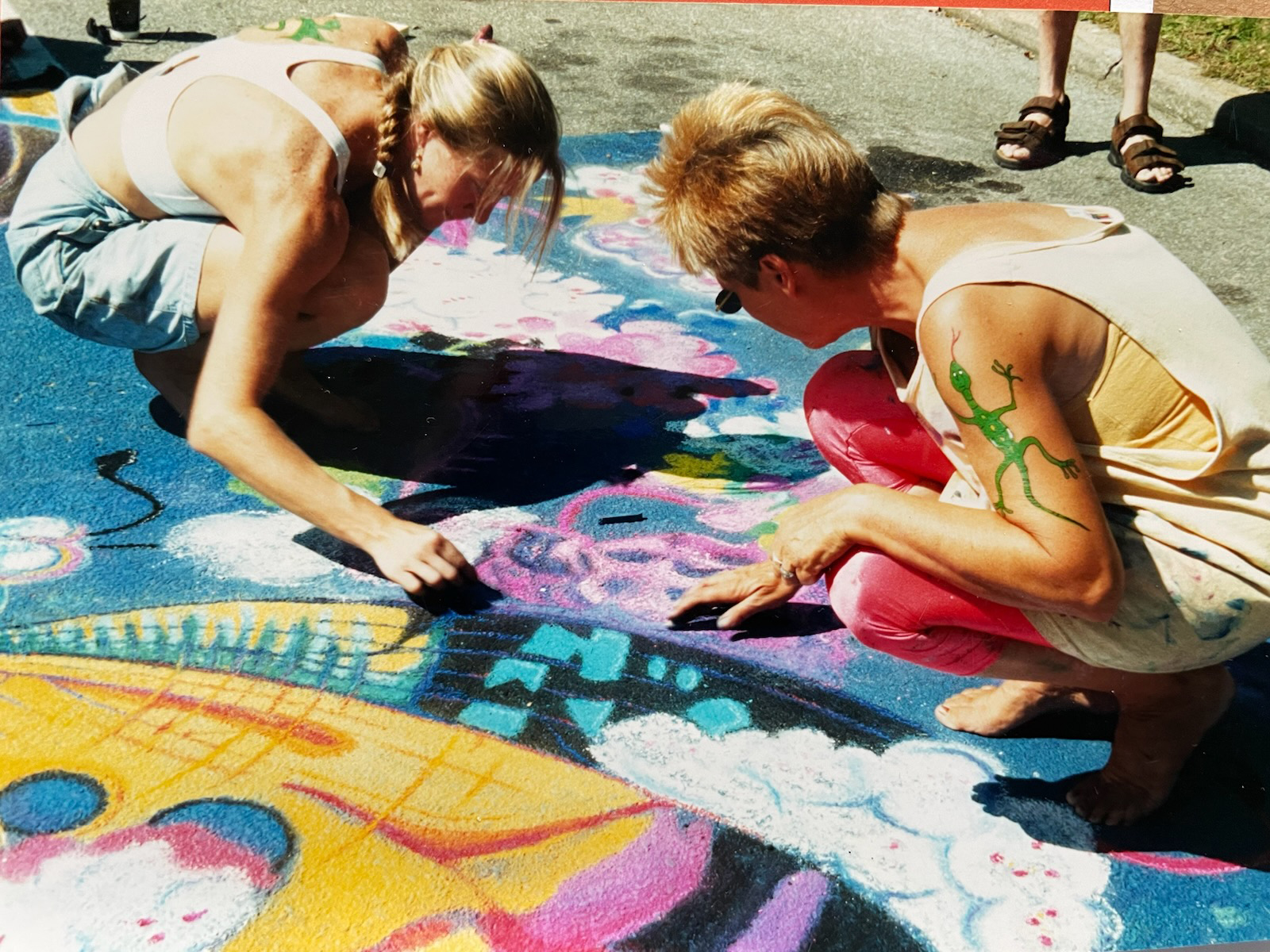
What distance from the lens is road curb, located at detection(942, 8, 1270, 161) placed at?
2.52m

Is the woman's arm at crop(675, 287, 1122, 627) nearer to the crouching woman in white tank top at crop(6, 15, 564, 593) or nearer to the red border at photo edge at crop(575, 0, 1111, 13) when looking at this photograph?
the crouching woman in white tank top at crop(6, 15, 564, 593)

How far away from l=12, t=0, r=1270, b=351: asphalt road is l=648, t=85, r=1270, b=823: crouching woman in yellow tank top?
35.7 inches

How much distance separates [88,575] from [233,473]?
0.27 metres

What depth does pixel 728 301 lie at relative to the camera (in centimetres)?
189

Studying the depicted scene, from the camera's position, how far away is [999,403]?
1.52 m

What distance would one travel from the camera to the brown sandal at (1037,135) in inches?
99.4

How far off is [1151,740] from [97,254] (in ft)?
6.28

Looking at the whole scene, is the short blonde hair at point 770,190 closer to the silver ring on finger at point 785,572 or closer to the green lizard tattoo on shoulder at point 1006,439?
the green lizard tattoo on shoulder at point 1006,439

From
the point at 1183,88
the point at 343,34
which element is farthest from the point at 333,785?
the point at 1183,88

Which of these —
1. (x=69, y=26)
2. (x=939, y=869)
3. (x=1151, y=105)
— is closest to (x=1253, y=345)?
(x=939, y=869)

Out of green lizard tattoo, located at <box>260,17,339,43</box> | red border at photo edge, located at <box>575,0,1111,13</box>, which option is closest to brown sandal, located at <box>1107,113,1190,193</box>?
red border at photo edge, located at <box>575,0,1111,13</box>

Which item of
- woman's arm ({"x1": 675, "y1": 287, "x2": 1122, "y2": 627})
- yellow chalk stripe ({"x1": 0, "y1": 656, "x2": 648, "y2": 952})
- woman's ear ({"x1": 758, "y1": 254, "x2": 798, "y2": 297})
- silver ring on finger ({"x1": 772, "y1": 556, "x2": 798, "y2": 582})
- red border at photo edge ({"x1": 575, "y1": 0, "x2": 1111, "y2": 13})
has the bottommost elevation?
yellow chalk stripe ({"x1": 0, "y1": 656, "x2": 648, "y2": 952})

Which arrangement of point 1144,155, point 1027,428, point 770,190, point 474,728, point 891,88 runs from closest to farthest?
point 1027,428 < point 770,190 < point 474,728 < point 1144,155 < point 891,88

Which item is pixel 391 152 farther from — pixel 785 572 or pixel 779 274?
pixel 785 572
